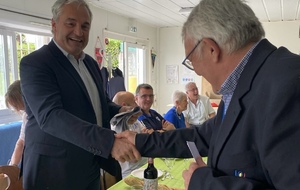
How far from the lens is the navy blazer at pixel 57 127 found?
1.25 meters

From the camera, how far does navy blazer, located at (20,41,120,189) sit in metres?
1.25

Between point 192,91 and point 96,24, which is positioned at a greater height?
point 96,24

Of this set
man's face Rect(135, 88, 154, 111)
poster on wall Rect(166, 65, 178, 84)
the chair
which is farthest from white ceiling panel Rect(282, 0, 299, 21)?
the chair

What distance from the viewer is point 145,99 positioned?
2945 millimetres

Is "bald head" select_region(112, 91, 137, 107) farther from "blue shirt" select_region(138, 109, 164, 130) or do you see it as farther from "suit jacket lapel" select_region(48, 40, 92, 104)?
"suit jacket lapel" select_region(48, 40, 92, 104)

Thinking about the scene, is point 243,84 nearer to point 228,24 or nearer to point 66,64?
point 228,24

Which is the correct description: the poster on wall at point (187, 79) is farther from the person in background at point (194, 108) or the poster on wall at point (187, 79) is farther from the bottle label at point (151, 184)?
the bottle label at point (151, 184)

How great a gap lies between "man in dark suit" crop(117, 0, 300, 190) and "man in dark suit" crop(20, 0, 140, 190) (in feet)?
1.67

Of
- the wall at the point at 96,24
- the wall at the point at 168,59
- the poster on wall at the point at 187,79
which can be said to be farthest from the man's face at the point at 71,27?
the poster on wall at the point at 187,79

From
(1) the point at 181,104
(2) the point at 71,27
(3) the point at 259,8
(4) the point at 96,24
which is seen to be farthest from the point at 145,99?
(3) the point at 259,8

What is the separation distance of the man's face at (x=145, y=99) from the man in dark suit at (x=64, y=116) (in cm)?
136

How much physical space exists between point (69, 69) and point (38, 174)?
1.82ft

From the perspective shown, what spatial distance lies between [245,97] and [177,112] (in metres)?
2.71

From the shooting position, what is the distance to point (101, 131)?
1.26 metres
